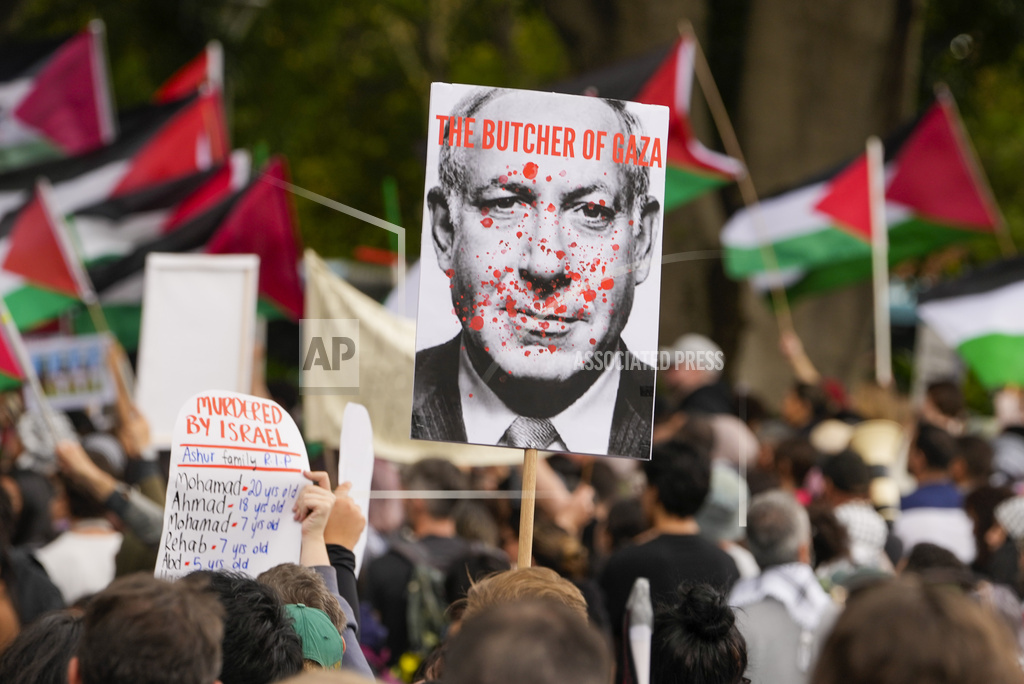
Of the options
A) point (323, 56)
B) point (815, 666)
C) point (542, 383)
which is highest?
point (323, 56)

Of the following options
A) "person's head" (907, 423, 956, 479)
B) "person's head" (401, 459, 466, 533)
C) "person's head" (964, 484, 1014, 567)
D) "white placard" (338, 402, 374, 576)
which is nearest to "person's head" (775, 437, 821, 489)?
"person's head" (907, 423, 956, 479)

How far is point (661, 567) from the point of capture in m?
4.30

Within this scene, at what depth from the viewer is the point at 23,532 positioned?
5363 mm

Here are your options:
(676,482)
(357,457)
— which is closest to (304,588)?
(357,457)

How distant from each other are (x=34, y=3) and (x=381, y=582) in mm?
17540

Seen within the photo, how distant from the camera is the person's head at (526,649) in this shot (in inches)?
72.0

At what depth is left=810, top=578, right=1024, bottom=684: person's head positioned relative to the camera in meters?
1.75

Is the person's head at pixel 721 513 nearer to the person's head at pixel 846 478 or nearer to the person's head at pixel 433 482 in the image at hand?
the person's head at pixel 846 478

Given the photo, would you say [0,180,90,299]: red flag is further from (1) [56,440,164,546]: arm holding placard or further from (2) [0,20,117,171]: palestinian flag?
(2) [0,20,117,171]: palestinian flag

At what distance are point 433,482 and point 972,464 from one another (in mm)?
2848

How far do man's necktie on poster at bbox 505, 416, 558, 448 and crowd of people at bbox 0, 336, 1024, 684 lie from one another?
45 cm

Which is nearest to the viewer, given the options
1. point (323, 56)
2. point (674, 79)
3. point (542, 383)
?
point (542, 383)

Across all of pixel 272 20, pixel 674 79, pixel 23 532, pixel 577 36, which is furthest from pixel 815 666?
pixel 272 20

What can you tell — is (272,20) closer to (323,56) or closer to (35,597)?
(323,56)
